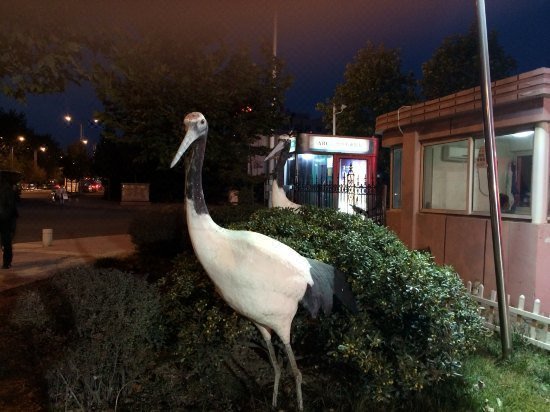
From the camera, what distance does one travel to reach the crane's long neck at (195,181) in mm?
3428

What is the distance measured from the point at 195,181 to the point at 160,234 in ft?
24.9

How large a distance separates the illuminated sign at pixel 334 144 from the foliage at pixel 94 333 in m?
10.5

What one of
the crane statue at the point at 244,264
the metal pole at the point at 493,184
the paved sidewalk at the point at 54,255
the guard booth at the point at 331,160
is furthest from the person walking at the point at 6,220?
the metal pole at the point at 493,184

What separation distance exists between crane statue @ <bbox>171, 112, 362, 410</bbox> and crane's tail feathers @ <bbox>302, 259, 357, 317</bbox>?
20 millimetres

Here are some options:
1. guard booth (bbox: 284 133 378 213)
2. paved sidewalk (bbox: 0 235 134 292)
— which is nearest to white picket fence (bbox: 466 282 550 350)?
paved sidewalk (bbox: 0 235 134 292)

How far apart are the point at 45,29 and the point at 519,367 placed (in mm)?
5182

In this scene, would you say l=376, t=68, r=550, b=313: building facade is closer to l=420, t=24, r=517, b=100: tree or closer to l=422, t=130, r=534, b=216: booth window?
l=422, t=130, r=534, b=216: booth window

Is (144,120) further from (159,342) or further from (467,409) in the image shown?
(467,409)

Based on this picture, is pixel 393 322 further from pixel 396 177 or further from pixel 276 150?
pixel 396 177

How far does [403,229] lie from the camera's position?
879cm

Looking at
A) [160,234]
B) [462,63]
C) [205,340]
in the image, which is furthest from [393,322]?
[462,63]

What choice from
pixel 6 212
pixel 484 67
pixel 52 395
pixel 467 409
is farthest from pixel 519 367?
pixel 6 212

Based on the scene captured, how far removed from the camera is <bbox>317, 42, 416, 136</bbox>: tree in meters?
22.1

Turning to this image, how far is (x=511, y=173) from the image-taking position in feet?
22.3
